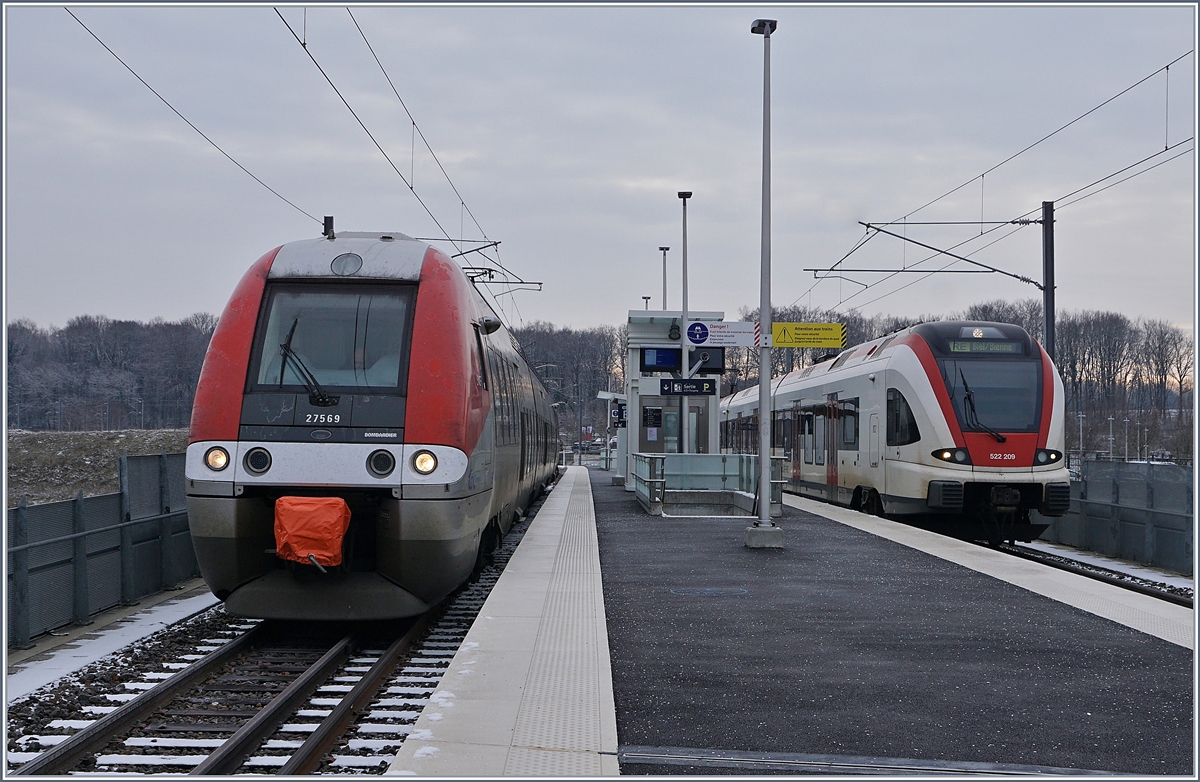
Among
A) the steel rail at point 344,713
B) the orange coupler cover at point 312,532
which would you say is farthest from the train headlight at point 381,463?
the steel rail at point 344,713

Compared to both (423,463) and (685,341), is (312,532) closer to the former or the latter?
(423,463)

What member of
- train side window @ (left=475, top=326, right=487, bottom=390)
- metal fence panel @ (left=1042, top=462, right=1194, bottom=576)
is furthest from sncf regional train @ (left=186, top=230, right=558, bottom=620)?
metal fence panel @ (left=1042, top=462, right=1194, bottom=576)

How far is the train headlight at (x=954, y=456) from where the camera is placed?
15898 mm

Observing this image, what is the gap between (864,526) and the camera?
15.8 m

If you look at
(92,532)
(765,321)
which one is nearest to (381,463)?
(92,532)

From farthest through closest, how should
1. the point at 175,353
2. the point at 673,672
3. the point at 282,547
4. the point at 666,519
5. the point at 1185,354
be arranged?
the point at 1185,354
the point at 175,353
the point at 666,519
the point at 282,547
the point at 673,672

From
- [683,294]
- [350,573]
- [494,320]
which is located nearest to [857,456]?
[683,294]

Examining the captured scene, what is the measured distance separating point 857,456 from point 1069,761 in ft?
50.3

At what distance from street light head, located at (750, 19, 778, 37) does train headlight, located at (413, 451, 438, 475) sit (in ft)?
25.4

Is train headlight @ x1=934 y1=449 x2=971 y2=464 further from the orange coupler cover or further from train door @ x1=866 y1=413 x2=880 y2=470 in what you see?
the orange coupler cover

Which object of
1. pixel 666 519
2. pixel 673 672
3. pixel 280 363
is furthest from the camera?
pixel 666 519

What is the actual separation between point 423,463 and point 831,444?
15796 mm

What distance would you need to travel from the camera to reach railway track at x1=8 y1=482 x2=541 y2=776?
5367 millimetres

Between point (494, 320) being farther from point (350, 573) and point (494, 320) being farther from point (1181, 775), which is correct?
point (1181, 775)
